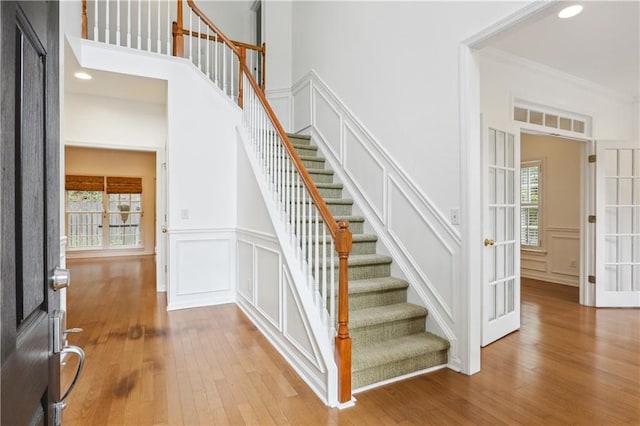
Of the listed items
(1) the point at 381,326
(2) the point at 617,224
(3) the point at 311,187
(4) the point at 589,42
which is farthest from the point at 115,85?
(2) the point at 617,224

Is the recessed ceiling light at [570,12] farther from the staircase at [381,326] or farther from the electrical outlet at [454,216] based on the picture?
the staircase at [381,326]

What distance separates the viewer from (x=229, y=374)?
2.56 metres

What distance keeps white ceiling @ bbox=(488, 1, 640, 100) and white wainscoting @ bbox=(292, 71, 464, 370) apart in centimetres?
135

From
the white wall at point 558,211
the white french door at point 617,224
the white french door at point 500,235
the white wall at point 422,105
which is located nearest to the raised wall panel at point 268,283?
the white wall at point 422,105

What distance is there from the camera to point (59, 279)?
814 mm

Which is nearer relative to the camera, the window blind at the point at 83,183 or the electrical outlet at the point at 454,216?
the electrical outlet at the point at 454,216

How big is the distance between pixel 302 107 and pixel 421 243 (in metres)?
3.17

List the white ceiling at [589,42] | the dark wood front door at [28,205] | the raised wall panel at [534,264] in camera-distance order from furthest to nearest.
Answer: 1. the raised wall panel at [534,264]
2. the white ceiling at [589,42]
3. the dark wood front door at [28,205]

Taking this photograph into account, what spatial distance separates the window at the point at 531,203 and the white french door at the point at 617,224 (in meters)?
1.64

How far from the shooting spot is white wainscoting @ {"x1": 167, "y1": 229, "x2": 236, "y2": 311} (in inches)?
Answer: 165

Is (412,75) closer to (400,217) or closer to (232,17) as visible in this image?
(400,217)

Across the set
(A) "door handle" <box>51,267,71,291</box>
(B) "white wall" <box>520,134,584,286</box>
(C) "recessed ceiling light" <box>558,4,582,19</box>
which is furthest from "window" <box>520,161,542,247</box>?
(A) "door handle" <box>51,267,71,291</box>

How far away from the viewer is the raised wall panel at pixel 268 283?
3061 millimetres

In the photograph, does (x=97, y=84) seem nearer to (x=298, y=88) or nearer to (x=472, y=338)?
(x=298, y=88)
